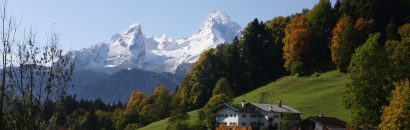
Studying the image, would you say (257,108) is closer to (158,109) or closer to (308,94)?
(308,94)

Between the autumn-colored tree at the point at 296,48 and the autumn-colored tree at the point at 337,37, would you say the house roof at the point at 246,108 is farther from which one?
the autumn-colored tree at the point at 296,48

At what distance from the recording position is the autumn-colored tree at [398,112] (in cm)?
4691

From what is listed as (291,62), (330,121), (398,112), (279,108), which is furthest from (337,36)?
(398,112)

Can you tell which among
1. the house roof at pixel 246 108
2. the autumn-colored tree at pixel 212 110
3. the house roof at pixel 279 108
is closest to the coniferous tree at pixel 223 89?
the autumn-colored tree at pixel 212 110

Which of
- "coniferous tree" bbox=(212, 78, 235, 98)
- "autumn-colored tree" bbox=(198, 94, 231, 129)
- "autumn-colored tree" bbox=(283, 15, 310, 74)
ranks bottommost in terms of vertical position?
"autumn-colored tree" bbox=(198, 94, 231, 129)

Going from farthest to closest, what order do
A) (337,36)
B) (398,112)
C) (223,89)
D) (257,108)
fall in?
(223,89)
(337,36)
(257,108)
(398,112)

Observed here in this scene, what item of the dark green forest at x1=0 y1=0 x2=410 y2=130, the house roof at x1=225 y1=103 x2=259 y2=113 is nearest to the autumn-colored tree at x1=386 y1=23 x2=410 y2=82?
the dark green forest at x1=0 y1=0 x2=410 y2=130

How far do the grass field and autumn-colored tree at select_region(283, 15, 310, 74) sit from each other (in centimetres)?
246

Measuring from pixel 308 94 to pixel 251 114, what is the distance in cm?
1091

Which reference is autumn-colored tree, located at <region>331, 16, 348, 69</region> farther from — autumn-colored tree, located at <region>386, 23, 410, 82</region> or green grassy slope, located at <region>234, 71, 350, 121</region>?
autumn-colored tree, located at <region>386, 23, 410, 82</region>

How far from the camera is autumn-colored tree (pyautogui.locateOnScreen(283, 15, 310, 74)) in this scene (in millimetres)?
113050

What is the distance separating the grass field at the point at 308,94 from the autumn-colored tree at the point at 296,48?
8.07 feet

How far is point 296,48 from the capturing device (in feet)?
379

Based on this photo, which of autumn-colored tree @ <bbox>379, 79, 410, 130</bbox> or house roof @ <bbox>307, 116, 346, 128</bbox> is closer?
autumn-colored tree @ <bbox>379, 79, 410, 130</bbox>
